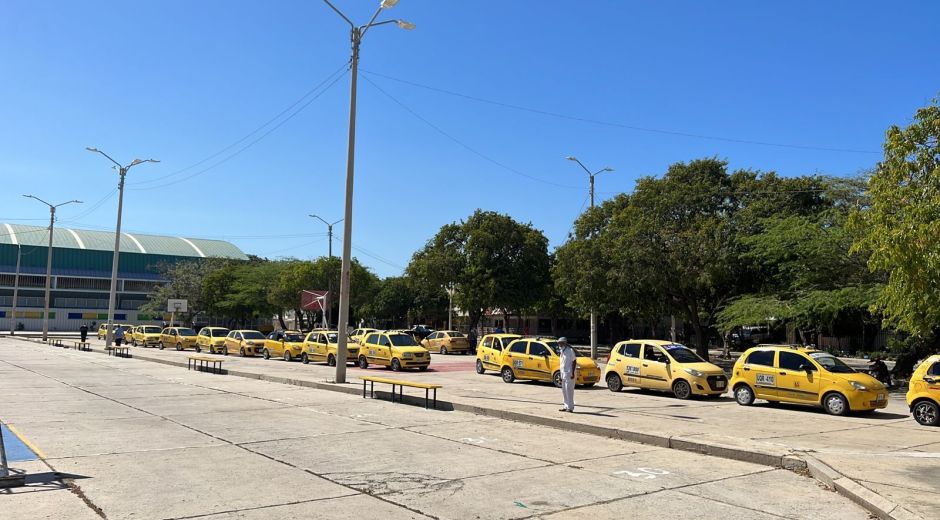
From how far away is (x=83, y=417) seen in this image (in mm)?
13445

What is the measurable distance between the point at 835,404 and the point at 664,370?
4719 millimetres

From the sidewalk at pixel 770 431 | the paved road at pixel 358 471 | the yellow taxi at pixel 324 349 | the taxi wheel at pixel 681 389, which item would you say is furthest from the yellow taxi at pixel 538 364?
the yellow taxi at pixel 324 349

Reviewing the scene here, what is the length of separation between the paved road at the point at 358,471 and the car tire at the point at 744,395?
737 centimetres

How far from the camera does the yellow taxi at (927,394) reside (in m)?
14.4

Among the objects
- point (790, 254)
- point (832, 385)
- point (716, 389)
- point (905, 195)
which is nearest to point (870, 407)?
point (832, 385)

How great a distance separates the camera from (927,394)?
14531mm

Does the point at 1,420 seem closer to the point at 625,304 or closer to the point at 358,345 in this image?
the point at 358,345

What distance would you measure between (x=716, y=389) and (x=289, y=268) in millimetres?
58054

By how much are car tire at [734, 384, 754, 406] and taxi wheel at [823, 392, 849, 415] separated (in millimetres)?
→ 1861

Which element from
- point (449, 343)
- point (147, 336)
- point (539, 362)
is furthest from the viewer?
point (147, 336)

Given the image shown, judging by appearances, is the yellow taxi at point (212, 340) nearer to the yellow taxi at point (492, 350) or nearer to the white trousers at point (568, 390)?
the yellow taxi at point (492, 350)

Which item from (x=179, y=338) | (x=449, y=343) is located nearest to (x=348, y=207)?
(x=449, y=343)

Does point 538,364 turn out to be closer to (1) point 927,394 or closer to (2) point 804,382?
(2) point 804,382

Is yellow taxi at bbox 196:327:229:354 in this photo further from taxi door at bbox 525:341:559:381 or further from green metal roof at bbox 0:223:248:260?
green metal roof at bbox 0:223:248:260
